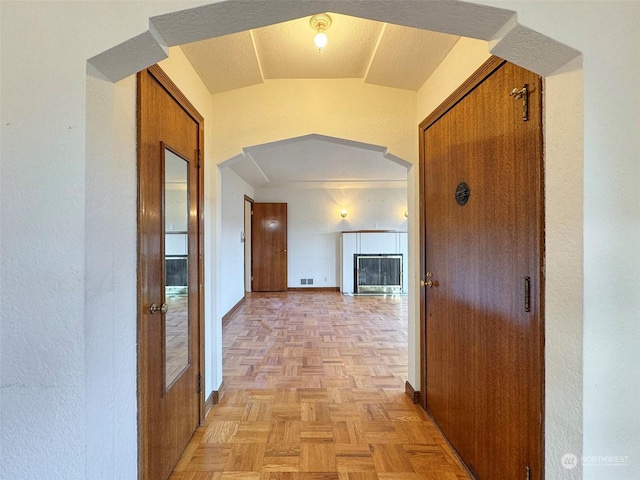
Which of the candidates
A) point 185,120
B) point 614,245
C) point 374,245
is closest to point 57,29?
point 185,120

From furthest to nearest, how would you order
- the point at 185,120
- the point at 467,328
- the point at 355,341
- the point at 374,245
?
the point at 374,245 < the point at 355,341 < the point at 185,120 < the point at 467,328

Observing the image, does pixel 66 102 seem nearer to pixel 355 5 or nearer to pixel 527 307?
pixel 355 5

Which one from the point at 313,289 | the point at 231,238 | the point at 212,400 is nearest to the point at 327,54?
the point at 212,400

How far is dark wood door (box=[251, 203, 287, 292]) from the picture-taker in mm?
6629

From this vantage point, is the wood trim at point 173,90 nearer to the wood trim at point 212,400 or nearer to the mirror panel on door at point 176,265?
the mirror panel on door at point 176,265

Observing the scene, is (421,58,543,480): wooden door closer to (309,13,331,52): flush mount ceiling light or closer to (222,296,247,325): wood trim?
(309,13,331,52): flush mount ceiling light

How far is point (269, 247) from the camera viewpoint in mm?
6660

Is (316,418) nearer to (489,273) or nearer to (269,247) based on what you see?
(489,273)

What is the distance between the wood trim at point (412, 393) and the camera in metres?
2.21

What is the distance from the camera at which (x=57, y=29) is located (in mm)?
801

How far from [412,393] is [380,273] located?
4289 mm

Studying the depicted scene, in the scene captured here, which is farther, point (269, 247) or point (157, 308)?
point (269, 247)

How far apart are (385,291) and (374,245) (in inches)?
41.6

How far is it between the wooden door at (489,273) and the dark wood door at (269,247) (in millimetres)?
4964
